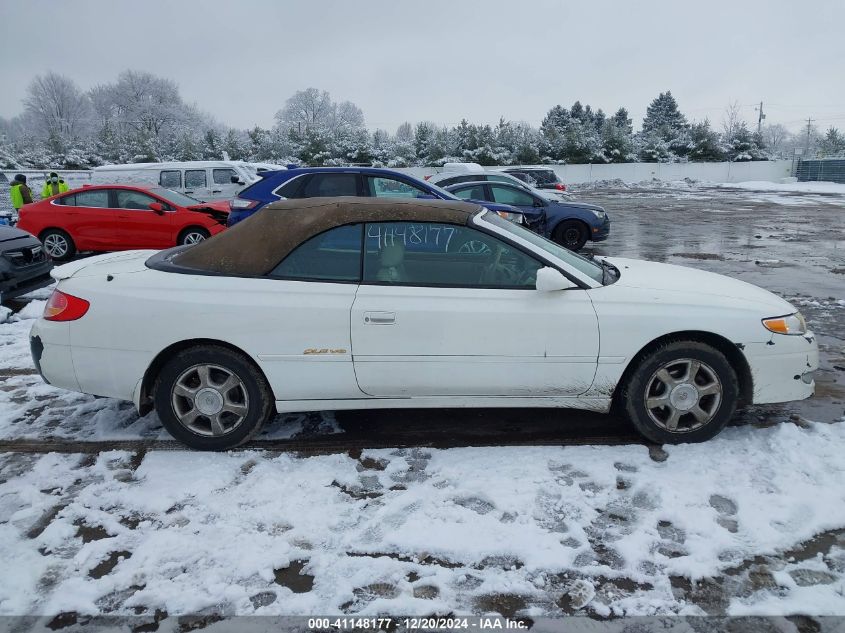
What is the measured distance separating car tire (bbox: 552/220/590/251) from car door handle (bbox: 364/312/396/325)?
9467 mm

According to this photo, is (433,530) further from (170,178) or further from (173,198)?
(170,178)

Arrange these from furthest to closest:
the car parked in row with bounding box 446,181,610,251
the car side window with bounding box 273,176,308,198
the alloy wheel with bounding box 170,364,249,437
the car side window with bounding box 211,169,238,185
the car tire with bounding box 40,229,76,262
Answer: the car side window with bounding box 211,169,238,185 → the car parked in row with bounding box 446,181,610,251 → the car tire with bounding box 40,229,76,262 → the car side window with bounding box 273,176,308,198 → the alloy wheel with bounding box 170,364,249,437

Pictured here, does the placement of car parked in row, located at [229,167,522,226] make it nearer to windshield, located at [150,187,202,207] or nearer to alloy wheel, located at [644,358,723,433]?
windshield, located at [150,187,202,207]

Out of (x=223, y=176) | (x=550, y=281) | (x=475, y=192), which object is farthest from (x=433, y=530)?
(x=223, y=176)

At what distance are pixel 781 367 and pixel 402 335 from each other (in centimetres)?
234

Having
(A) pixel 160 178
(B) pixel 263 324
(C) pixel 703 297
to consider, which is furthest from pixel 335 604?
(A) pixel 160 178

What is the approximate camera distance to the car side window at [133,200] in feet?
38.1

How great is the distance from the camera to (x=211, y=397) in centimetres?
381

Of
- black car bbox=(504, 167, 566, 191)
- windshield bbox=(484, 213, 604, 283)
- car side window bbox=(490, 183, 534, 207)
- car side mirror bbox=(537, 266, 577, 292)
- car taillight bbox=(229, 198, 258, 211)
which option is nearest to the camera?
car side mirror bbox=(537, 266, 577, 292)

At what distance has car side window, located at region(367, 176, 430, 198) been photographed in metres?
8.98

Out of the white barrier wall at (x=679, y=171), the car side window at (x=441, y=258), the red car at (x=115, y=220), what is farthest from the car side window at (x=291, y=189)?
the white barrier wall at (x=679, y=171)

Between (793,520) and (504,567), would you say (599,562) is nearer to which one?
(504,567)

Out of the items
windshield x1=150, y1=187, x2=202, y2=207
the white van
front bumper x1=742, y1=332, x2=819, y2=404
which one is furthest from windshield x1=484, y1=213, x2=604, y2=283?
the white van

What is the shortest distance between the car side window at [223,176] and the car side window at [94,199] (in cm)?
486
